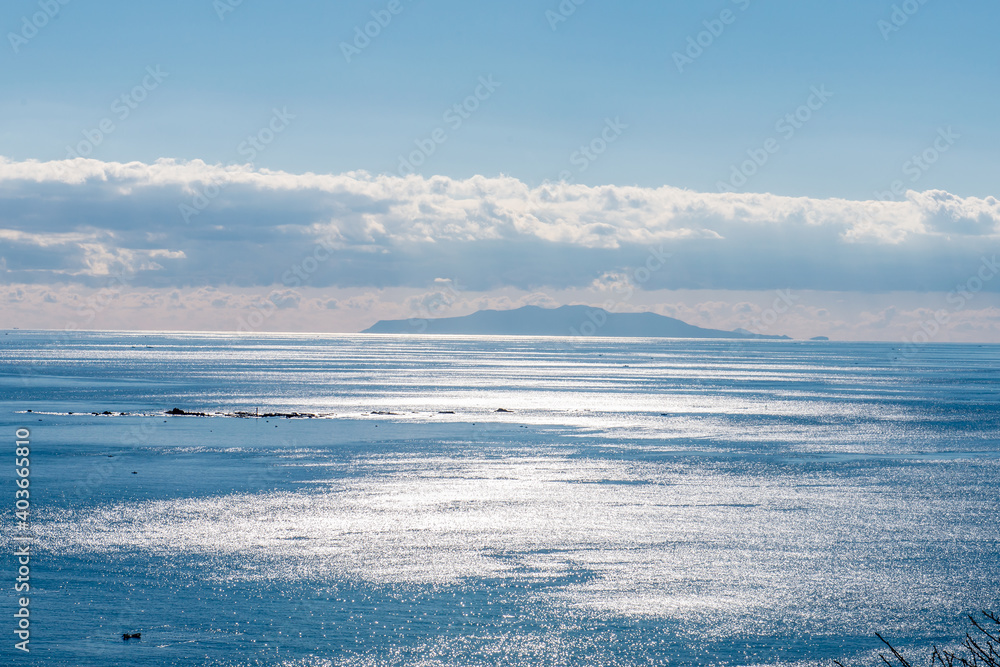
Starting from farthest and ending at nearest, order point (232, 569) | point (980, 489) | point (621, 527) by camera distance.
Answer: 1. point (980, 489)
2. point (621, 527)
3. point (232, 569)

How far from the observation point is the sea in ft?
80.7

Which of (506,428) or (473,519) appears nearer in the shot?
(473,519)

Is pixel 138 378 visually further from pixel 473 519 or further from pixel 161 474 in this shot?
pixel 473 519

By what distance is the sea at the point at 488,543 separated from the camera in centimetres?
2461

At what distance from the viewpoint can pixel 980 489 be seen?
159 ft

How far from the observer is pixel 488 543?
34.9m

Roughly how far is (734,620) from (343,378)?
14316 centimetres

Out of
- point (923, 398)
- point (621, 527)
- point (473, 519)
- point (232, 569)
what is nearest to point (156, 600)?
point (232, 569)

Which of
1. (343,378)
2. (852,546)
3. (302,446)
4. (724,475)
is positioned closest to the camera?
(852,546)

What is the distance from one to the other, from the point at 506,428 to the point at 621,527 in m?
42.1

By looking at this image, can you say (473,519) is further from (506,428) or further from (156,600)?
(506,428)

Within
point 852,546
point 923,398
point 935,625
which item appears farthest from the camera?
point 923,398

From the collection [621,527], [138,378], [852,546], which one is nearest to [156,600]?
[621,527]

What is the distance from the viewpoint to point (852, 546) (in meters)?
34.9
